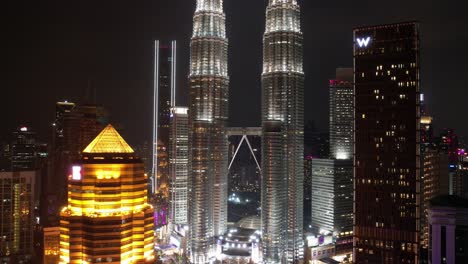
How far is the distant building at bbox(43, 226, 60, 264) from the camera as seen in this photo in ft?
168

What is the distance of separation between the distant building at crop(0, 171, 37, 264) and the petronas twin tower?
847 inches

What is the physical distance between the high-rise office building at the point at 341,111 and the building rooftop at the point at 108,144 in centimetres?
4718

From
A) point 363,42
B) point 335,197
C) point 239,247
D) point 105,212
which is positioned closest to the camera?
point 105,212

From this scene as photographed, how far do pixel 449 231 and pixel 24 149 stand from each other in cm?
6638

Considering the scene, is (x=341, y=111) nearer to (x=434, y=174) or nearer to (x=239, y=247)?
(x=434, y=174)

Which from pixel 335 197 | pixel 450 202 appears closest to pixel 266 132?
pixel 335 197

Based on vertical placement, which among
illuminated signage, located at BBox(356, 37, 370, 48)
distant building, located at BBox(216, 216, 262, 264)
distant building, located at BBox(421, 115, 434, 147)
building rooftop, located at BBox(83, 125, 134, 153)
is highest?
illuminated signage, located at BBox(356, 37, 370, 48)

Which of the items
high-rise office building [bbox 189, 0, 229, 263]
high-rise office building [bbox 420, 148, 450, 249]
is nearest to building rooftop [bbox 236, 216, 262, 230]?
high-rise office building [bbox 189, 0, 229, 263]

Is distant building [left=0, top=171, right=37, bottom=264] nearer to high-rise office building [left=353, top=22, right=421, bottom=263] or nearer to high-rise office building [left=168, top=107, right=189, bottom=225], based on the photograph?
high-rise office building [left=168, top=107, right=189, bottom=225]

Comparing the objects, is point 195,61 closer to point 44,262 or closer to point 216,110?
point 216,110

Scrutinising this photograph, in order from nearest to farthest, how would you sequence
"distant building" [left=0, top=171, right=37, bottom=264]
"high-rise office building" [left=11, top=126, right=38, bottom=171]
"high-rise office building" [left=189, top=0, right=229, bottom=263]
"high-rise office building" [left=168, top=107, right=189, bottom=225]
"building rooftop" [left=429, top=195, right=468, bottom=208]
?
"building rooftop" [left=429, top=195, right=468, bottom=208], "distant building" [left=0, top=171, right=37, bottom=264], "high-rise office building" [left=189, top=0, right=229, bottom=263], "high-rise office building" [left=11, top=126, right=38, bottom=171], "high-rise office building" [left=168, top=107, right=189, bottom=225]

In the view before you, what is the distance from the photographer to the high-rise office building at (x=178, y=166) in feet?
240

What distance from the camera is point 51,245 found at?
51406mm

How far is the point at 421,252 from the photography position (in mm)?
38188
